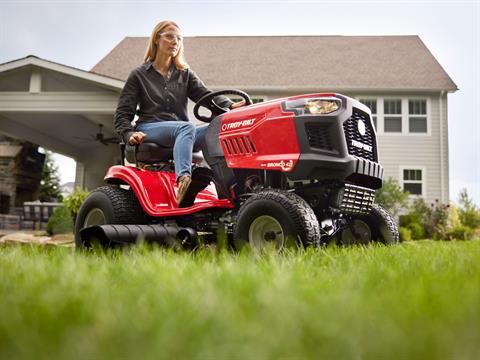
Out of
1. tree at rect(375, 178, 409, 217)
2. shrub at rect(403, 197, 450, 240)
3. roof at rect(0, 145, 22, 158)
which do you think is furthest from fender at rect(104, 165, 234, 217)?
roof at rect(0, 145, 22, 158)

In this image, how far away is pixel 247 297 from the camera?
1174mm

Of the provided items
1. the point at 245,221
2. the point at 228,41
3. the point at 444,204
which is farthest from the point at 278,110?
the point at 228,41

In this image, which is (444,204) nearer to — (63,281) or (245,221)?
(245,221)

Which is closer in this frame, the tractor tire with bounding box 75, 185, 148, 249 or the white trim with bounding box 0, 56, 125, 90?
the tractor tire with bounding box 75, 185, 148, 249

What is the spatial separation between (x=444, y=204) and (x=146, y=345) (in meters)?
13.8

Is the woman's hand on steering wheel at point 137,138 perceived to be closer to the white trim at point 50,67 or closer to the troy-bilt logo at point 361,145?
the troy-bilt logo at point 361,145

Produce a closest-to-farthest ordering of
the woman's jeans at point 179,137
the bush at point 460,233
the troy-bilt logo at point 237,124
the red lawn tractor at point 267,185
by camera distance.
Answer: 1. the red lawn tractor at point 267,185
2. the troy-bilt logo at point 237,124
3. the woman's jeans at point 179,137
4. the bush at point 460,233

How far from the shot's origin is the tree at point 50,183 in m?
16.5

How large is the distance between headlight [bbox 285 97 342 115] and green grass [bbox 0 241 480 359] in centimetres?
145

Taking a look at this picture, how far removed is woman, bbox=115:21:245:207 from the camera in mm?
3537

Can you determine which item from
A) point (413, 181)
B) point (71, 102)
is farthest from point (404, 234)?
point (71, 102)

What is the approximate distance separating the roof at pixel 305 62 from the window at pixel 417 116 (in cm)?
58

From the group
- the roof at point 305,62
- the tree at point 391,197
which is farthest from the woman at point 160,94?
the roof at point 305,62

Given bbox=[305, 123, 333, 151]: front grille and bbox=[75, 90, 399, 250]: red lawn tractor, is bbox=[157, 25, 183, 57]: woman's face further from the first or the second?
bbox=[305, 123, 333, 151]: front grille
